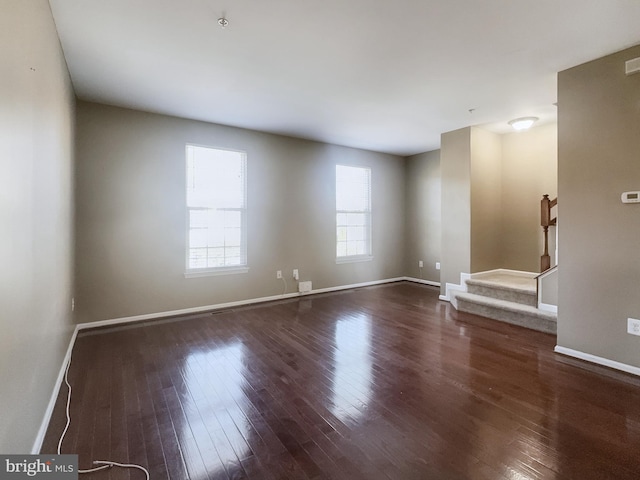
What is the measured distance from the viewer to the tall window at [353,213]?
5.88 meters

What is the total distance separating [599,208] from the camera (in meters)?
2.71

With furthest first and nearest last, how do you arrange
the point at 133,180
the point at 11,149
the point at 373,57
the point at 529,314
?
1. the point at 133,180
2. the point at 529,314
3. the point at 373,57
4. the point at 11,149

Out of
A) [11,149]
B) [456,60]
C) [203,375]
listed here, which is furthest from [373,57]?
[203,375]

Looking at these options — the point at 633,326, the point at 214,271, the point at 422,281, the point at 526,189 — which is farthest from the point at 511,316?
the point at 214,271

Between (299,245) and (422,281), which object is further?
(422,281)

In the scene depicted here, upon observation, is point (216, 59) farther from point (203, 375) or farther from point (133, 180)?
point (203, 375)

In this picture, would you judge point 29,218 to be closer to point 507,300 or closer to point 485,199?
point 507,300

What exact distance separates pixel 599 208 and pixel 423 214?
3688mm

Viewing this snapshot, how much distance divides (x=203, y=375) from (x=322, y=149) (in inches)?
169

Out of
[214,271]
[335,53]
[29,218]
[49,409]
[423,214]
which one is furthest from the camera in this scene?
[423,214]

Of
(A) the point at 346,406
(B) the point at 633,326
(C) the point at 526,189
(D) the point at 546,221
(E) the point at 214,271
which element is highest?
(C) the point at 526,189

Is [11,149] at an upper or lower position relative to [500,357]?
upper

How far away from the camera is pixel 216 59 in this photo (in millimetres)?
2738

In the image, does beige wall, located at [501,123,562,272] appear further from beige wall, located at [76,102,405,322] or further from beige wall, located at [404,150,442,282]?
beige wall, located at [76,102,405,322]
